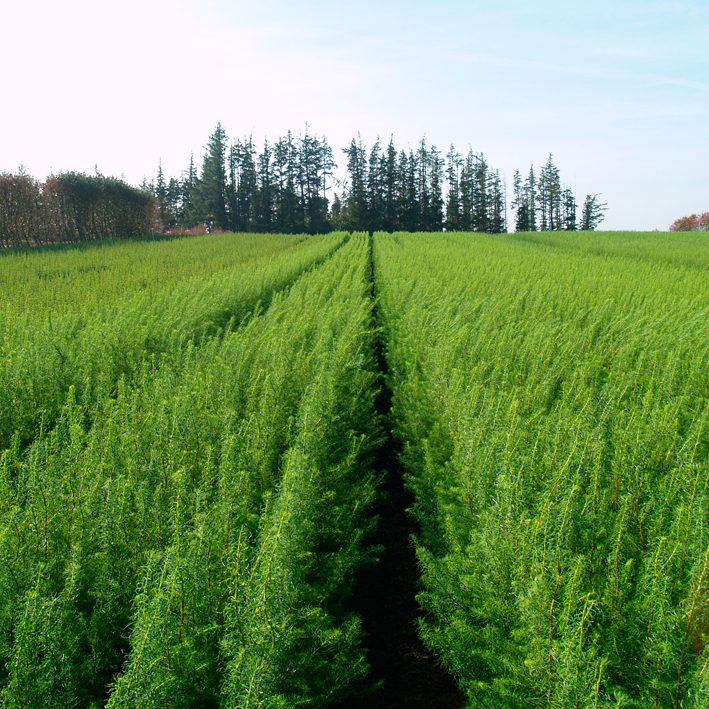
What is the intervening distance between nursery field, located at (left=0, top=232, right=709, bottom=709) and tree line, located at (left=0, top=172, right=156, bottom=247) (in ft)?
95.3

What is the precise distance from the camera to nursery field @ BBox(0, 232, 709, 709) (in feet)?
6.16

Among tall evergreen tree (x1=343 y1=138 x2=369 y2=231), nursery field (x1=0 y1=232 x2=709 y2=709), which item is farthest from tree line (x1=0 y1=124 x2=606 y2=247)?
nursery field (x1=0 y1=232 x2=709 y2=709)

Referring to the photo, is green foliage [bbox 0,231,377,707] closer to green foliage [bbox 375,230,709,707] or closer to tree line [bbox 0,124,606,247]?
green foliage [bbox 375,230,709,707]

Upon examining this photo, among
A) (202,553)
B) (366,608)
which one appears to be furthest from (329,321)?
(202,553)

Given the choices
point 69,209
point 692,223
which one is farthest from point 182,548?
point 692,223

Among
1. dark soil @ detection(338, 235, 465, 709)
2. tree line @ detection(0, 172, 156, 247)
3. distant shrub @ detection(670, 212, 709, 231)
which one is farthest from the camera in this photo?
distant shrub @ detection(670, 212, 709, 231)

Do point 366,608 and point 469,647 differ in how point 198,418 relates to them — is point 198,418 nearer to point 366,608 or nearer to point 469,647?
point 366,608

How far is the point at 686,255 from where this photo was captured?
20.6m

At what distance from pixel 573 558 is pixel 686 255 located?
22.3 m

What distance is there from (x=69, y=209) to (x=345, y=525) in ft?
121

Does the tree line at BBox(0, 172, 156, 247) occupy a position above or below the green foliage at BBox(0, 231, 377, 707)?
above

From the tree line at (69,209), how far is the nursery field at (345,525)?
29044mm

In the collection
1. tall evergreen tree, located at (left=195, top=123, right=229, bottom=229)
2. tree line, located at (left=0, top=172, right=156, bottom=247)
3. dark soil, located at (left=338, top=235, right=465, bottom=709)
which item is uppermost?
tall evergreen tree, located at (left=195, top=123, right=229, bottom=229)

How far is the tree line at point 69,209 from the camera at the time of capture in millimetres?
29391
